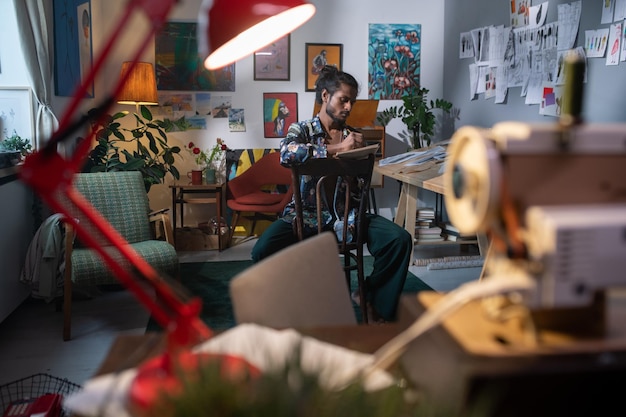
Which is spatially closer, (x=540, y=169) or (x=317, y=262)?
(x=540, y=169)

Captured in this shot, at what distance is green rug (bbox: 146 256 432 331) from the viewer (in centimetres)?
338

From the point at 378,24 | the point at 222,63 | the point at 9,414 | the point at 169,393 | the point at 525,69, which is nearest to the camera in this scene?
the point at 169,393

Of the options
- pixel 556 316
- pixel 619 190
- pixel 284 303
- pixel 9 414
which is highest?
pixel 619 190

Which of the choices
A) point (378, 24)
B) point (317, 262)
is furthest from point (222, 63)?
point (378, 24)

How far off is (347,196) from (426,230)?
2.11 metres

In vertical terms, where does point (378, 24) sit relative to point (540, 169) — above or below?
above

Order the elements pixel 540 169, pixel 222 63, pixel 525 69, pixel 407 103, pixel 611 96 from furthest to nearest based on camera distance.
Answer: pixel 407 103, pixel 525 69, pixel 611 96, pixel 222 63, pixel 540 169

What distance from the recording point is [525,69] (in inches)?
172

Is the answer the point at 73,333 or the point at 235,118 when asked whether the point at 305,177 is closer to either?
the point at 73,333

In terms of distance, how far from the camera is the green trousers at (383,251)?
117 inches

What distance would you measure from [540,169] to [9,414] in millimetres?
1718

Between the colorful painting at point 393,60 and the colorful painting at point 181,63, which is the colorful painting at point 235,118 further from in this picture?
the colorful painting at point 393,60

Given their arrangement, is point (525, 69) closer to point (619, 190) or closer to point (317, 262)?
point (317, 262)

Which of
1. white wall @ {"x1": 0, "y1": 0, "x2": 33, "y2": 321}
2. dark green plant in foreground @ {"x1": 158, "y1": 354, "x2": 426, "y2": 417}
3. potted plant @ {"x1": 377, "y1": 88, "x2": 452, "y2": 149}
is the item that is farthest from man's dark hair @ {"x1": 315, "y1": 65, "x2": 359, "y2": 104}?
dark green plant in foreground @ {"x1": 158, "y1": 354, "x2": 426, "y2": 417}
